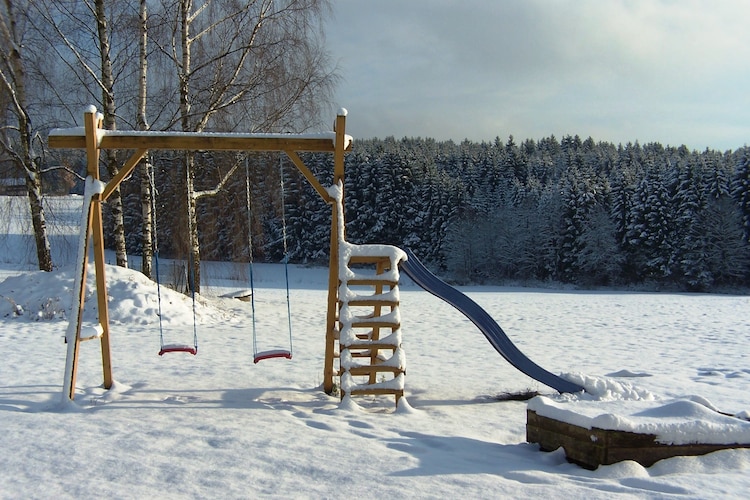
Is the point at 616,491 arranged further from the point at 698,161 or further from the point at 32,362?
the point at 698,161

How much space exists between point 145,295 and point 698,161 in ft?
141

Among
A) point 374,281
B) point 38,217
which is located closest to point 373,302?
point 374,281

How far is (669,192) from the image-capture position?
43469 millimetres

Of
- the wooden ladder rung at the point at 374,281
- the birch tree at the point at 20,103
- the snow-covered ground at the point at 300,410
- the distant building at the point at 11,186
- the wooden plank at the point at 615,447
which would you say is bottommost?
the snow-covered ground at the point at 300,410

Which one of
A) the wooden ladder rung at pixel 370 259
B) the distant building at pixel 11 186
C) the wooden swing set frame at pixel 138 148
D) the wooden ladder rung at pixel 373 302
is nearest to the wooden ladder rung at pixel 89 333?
the wooden swing set frame at pixel 138 148

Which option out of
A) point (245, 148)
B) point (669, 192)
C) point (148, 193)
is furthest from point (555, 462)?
point (669, 192)

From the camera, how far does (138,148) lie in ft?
22.0

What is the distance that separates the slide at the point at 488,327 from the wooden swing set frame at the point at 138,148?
101 cm

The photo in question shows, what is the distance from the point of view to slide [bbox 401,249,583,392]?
23.1 ft

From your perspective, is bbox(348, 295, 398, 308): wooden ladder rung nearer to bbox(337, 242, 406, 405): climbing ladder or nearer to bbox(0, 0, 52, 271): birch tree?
bbox(337, 242, 406, 405): climbing ladder

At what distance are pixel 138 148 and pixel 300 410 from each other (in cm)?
333

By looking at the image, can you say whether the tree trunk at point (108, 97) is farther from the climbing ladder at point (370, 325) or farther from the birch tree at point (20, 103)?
the climbing ladder at point (370, 325)

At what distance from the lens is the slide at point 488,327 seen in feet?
23.1

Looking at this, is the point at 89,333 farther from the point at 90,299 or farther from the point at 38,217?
the point at 38,217
